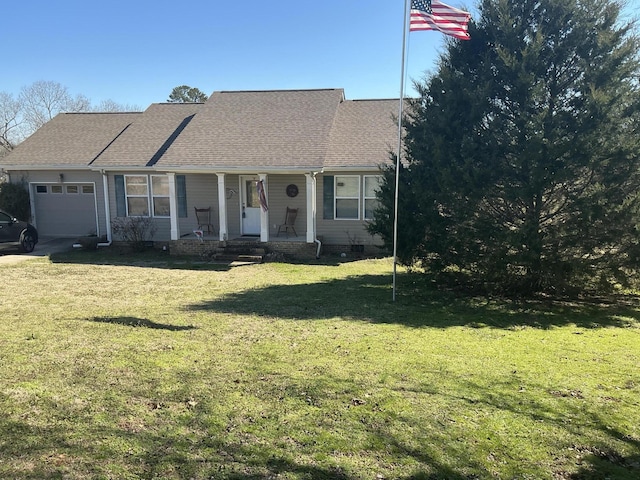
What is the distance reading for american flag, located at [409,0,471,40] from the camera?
8.53 m

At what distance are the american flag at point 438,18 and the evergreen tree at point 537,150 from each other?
910mm

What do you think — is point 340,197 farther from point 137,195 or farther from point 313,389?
point 313,389

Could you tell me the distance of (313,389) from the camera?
179 inches

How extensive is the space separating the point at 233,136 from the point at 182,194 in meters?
2.78

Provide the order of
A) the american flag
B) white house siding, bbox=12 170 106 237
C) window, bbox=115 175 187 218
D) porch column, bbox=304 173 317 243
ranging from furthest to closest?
white house siding, bbox=12 170 106 237, window, bbox=115 175 187 218, porch column, bbox=304 173 317 243, the american flag

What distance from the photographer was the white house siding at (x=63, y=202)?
57.3 ft

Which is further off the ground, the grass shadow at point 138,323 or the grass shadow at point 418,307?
the grass shadow at point 138,323

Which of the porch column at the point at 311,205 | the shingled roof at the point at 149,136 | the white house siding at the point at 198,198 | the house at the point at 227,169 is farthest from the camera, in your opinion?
the white house siding at the point at 198,198

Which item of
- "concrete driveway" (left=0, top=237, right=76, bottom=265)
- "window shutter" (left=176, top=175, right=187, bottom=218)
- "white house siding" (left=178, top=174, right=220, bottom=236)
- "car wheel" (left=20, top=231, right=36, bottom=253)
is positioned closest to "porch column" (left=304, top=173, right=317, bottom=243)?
"white house siding" (left=178, top=174, right=220, bottom=236)

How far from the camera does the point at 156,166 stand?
1462 cm

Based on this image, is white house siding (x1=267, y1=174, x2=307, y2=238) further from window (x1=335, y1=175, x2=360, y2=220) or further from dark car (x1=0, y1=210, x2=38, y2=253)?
dark car (x1=0, y1=210, x2=38, y2=253)

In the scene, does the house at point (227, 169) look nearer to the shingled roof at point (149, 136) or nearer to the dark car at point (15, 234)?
the shingled roof at point (149, 136)

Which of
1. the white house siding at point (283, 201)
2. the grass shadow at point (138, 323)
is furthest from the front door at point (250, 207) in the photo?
the grass shadow at point (138, 323)

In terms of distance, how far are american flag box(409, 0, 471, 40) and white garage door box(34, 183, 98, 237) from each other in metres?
14.1
